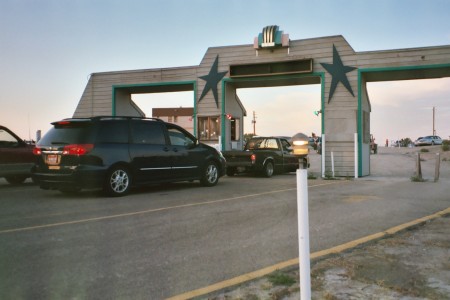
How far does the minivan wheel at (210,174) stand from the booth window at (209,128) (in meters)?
6.83

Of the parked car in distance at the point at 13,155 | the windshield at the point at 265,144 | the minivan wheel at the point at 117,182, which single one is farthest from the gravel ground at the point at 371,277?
the windshield at the point at 265,144

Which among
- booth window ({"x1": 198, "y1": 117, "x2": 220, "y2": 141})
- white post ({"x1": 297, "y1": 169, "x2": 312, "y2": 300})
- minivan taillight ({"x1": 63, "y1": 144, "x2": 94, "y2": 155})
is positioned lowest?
white post ({"x1": 297, "y1": 169, "x2": 312, "y2": 300})

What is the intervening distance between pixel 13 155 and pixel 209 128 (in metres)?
9.24

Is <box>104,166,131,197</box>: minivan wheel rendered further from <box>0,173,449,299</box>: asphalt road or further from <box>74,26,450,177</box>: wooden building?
<box>74,26,450,177</box>: wooden building

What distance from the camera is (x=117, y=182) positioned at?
9914 millimetres

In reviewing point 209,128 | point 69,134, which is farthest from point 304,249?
point 209,128

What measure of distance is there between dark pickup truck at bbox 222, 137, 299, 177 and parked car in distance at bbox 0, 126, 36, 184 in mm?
7369

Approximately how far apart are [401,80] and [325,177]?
235 inches

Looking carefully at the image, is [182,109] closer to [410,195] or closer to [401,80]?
[401,80]

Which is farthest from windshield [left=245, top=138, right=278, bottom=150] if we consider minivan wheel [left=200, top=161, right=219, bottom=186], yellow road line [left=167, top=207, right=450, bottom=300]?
yellow road line [left=167, top=207, right=450, bottom=300]

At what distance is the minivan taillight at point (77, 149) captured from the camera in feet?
30.6

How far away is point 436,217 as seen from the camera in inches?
294

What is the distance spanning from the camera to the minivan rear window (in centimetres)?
948

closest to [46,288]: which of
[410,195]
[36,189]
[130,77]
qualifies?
[36,189]
